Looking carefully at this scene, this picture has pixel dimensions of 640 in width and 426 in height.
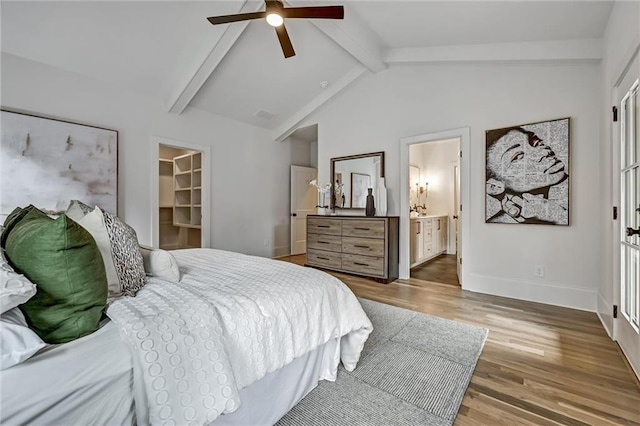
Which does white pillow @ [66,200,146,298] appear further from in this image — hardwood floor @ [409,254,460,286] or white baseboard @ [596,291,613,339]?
hardwood floor @ [409,254,460,286]

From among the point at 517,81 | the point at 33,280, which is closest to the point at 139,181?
the point at 33,280

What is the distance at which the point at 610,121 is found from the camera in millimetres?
2299

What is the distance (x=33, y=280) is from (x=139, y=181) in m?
3.30

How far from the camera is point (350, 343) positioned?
173cm

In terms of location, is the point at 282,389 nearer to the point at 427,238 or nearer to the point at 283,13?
the point at 283,13

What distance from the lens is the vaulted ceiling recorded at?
8.48 ft

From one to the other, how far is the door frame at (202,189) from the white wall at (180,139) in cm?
6

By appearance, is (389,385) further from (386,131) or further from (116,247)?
(386,131)

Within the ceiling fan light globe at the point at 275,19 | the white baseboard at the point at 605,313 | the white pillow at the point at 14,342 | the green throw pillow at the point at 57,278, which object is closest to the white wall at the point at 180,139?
the ceiling fan light globe at the point at 275,19

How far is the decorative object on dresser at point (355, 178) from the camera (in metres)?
4.34

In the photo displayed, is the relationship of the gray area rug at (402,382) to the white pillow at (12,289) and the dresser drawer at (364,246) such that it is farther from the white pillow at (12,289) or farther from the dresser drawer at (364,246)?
the dresser drawer at (364,246)

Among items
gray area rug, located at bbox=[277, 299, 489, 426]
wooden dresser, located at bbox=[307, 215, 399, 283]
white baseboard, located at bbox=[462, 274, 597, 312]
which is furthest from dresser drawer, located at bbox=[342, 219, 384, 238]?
gray area rug, located at bbox=[277, 299, 489, 426]

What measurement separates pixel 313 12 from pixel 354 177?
256 centimetres

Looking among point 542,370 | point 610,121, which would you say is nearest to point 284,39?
point 610,121
